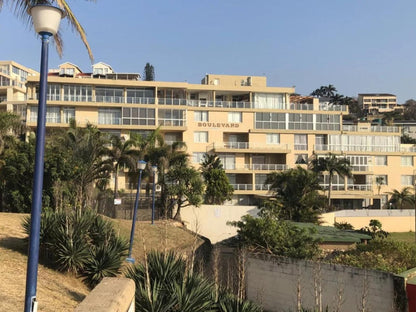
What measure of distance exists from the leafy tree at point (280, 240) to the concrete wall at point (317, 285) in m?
2.10

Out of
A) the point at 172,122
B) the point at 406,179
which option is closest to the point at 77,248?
Answer: the point at 172,122

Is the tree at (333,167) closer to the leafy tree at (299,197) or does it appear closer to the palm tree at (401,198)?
the palm tree at (401,198)

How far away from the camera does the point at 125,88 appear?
46688mm

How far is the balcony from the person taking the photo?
47.0 meters

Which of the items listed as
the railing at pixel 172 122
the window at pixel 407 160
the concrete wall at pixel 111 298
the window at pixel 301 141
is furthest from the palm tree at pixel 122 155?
the window at pixel 407 160

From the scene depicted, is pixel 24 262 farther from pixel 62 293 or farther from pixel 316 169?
pixel 316 169

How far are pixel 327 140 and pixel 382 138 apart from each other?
814 cm

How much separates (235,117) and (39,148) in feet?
143

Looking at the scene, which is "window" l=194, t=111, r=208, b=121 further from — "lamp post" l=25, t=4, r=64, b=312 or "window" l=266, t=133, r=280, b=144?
"lamp post" l=25, t=4, r=64, b=312

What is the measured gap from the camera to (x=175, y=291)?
28.6ft

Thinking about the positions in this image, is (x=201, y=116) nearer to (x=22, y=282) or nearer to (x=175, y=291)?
(x=22, y=282)

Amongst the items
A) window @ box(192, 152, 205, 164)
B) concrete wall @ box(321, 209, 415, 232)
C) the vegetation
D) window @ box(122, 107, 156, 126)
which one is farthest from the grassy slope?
window @ box(192, 152, 205, 164)

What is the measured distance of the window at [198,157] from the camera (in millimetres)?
46875

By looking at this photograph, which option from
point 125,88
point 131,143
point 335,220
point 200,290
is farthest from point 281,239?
point 125,88
